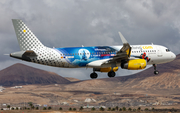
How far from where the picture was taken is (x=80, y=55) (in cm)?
5491

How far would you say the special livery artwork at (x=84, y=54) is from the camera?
54.7 m

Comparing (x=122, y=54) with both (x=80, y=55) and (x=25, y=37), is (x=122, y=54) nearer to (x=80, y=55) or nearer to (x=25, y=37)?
(x=80, y=55)

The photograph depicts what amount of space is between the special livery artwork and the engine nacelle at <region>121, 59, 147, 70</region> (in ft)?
13.3

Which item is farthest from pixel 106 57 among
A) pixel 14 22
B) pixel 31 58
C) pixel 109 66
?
pixel 14 22

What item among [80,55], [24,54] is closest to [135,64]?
[80,55]

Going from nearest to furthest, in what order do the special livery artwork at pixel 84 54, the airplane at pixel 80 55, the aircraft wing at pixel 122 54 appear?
the aircraft wing at pixel 122 54, the airplane at pixel 80 55, the special livery artwork at pixel 84 54

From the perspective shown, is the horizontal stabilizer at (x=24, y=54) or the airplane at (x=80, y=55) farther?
the airplane at (x=80, y=55)

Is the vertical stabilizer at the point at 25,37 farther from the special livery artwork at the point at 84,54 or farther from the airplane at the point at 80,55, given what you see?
the special livery artwork at the point at 84,54

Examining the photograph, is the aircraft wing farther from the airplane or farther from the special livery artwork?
the special livery artwork

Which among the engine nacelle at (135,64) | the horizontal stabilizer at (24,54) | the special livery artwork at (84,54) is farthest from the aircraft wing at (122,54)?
the horizontal stabilizer at (24,54)

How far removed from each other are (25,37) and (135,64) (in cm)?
2250

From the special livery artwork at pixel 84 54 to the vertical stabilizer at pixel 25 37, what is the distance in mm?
4481

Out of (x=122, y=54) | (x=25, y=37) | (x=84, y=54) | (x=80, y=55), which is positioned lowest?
(x=122, y=54)

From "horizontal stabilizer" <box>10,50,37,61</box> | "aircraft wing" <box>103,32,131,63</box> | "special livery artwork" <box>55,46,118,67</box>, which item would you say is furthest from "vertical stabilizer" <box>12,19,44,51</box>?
"aircraft wing" <box>103,32,131,63</box>
